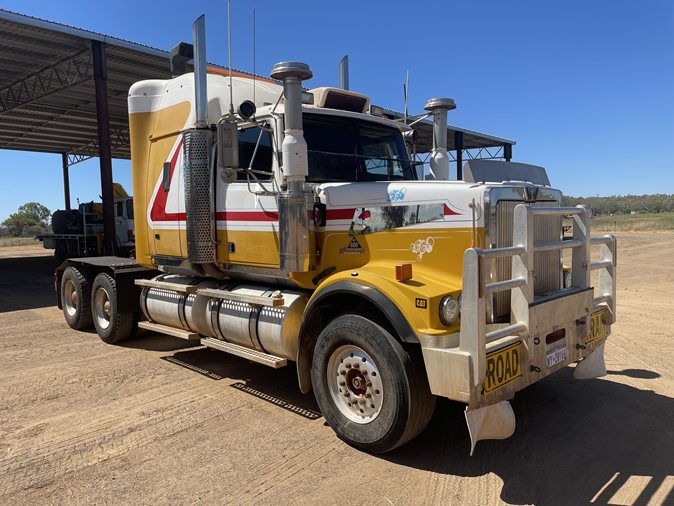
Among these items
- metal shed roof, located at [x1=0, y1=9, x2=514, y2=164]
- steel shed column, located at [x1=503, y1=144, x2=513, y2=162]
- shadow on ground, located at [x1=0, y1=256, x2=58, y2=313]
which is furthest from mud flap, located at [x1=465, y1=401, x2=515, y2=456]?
steel shed column, located at [x1=503, y1=144, x2=513, y2=162]

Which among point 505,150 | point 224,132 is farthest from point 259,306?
point 505,150

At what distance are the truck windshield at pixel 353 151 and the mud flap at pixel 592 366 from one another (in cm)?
250

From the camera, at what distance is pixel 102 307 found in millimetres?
7883

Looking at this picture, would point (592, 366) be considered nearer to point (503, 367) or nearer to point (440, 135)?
point (503, 367)

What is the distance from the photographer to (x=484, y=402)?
3.32m

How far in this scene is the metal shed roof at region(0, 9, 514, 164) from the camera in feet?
43.9

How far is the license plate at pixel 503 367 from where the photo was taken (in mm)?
3314

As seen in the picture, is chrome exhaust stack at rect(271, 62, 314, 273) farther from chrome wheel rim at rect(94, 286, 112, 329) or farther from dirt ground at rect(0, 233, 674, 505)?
chrome wheel rim at rect(94, 286, 112, 329)

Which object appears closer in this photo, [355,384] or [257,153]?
[355,384]

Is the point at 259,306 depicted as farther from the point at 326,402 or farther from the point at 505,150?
the point at 505,150

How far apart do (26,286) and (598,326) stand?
49.7ft

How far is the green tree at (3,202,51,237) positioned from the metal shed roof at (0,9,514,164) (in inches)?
1777

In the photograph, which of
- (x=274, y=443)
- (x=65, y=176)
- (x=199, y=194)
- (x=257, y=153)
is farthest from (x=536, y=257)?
(x=65, y=176)

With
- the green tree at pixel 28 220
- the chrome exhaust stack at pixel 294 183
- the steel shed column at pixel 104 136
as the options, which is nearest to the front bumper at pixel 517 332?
the chrome exhaust stack at pixel 294 183
